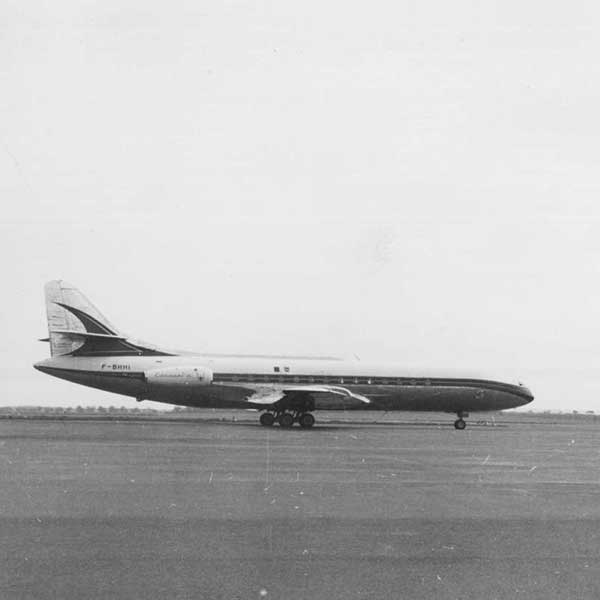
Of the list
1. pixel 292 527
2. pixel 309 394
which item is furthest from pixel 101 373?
pixel 292 527

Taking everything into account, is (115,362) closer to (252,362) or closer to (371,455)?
(252,362)

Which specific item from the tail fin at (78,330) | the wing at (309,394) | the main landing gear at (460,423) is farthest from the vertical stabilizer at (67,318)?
the main landing gear at (460,423)

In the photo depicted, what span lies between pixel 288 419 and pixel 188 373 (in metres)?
4.92

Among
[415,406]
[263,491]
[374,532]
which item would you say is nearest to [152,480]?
[263,491]

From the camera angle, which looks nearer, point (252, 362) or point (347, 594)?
point (347, 594)

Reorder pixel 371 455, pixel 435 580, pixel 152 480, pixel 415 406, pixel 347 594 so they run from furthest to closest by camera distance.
Result: pixel 415 406, pixel 371 455, pixel 152 480, pixel 435 580, pixel 347 594

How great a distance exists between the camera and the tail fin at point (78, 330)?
37094mm

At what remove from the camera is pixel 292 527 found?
31.0 feet

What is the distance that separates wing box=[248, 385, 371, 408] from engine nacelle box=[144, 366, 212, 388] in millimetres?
2586

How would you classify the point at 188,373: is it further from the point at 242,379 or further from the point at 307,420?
the point at 307,420

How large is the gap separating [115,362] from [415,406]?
14.9 meters

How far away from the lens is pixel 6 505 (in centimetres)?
1082

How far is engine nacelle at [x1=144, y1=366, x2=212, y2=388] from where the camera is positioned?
120ft

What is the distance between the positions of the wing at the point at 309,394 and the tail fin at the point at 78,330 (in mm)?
5064
